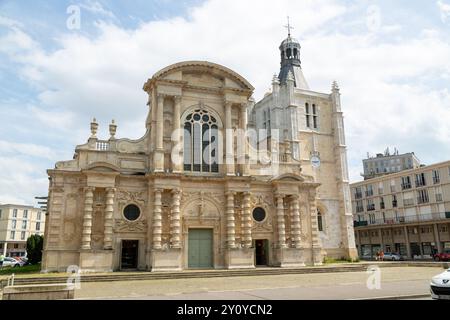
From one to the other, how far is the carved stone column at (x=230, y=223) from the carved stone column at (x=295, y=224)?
5.24m

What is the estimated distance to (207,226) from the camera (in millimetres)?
29234

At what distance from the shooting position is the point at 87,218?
26094mm

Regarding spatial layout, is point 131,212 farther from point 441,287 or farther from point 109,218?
point 441,287

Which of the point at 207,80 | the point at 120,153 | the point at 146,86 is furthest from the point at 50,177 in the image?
the point at 207,80

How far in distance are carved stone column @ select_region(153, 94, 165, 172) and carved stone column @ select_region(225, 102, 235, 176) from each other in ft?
17.3

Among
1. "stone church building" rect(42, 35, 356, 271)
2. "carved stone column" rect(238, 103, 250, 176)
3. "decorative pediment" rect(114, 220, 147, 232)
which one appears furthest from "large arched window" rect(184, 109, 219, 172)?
"decorative pediment" rect(114, 220, 147, 232)

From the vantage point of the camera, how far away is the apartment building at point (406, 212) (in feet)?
177

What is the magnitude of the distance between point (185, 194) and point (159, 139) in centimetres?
469

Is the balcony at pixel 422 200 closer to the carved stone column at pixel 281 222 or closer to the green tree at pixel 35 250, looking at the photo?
the carved stone column at pixel 281 222

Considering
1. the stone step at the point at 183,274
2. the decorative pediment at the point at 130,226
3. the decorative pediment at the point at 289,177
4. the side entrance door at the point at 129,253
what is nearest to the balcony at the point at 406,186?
the stone step at the point at 183,274

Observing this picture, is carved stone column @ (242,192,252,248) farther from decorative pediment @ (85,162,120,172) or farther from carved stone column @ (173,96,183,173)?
decorative pediment @ (85,162,120,172)
